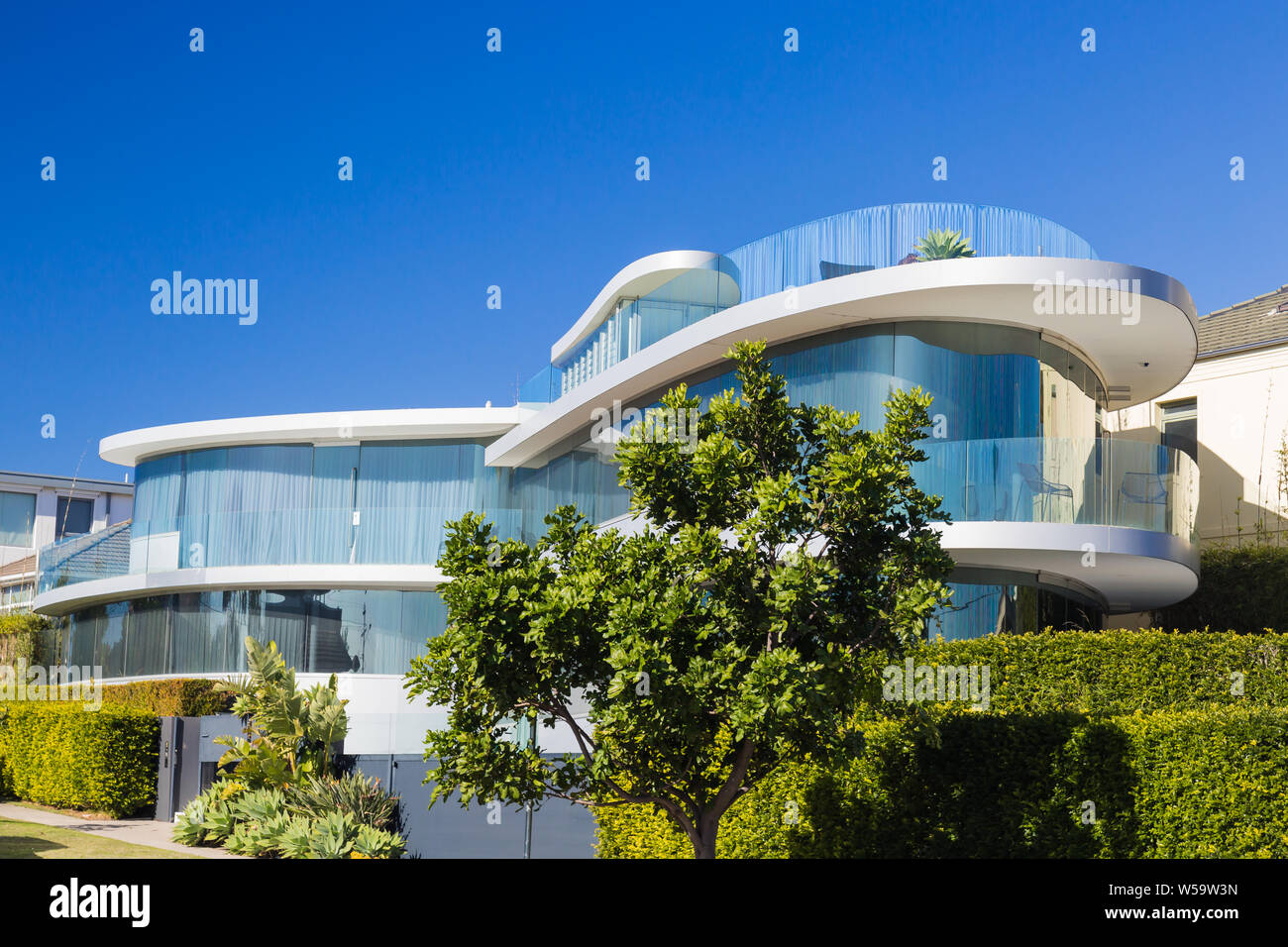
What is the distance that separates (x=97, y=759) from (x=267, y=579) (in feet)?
21.6

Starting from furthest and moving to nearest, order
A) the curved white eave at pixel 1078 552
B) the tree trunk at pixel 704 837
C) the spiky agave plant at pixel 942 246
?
the spiky agave plant at pixel 942 246, the curved white eave at pixel 1078 552, the tree trunk at pixel 704 837

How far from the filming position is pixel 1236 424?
91.2ft

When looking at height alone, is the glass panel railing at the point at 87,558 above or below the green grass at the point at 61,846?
above

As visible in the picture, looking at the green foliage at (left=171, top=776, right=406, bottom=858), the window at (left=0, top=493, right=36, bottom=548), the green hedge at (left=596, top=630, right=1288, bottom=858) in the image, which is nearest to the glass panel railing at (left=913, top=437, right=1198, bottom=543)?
the green hedge at (left=596, top=630, right=1288, bottom=858)

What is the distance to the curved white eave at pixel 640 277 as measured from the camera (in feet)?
77.4

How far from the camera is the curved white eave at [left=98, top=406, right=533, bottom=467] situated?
98.1 feet

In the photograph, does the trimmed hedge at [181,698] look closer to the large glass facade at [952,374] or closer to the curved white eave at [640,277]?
the curved white eave at [640,277]

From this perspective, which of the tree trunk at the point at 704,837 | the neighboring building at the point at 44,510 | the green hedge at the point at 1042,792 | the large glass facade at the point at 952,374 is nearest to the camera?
the green hedge at the point at 1042,792

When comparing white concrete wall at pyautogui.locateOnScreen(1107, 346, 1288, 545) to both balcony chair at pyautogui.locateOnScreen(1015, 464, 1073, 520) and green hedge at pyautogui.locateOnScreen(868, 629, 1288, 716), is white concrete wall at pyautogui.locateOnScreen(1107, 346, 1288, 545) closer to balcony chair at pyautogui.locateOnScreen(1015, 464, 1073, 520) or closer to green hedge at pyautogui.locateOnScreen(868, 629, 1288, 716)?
balcony chair at pyautogui.locateOnScreen(1015, 464, 1073, 520)

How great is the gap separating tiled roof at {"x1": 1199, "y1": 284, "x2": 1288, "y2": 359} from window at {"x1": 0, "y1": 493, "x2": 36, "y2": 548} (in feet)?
131

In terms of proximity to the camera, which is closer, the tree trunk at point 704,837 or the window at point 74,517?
the tree trunk at point 704,837

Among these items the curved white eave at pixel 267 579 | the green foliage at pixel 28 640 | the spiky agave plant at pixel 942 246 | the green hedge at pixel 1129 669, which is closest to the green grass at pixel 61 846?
the curved white eave at pixel 267 579

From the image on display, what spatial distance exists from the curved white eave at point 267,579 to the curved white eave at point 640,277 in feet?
20.0
